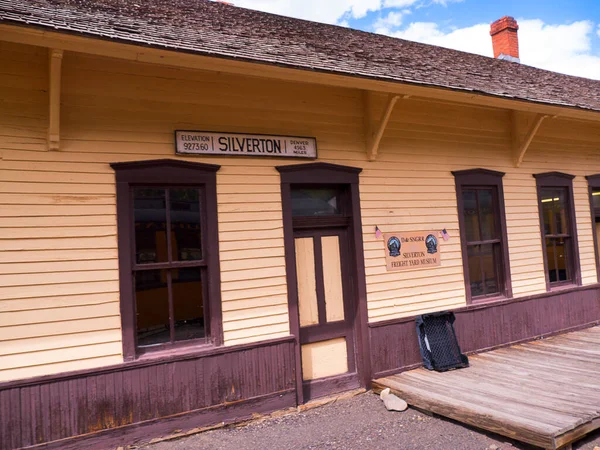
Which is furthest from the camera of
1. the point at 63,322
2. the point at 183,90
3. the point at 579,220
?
the point at 579,220

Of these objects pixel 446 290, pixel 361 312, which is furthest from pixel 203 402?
pixel 446 290

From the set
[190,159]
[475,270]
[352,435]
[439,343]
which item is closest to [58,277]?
[190,159]

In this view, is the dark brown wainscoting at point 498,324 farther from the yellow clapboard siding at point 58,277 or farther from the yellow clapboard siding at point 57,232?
the yellow clapboard siding at point 57,232

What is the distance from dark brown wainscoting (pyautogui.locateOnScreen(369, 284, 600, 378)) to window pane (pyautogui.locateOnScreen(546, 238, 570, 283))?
322mm

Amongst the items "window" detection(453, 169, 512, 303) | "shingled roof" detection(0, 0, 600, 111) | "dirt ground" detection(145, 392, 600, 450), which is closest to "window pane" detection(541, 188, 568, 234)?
"window" detection(453, 169, 512, 303)

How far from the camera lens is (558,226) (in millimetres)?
8656

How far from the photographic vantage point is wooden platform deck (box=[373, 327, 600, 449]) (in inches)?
166

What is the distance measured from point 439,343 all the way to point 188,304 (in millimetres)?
3524

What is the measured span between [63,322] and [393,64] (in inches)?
202

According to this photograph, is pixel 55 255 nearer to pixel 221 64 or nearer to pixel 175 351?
pixel 175 351

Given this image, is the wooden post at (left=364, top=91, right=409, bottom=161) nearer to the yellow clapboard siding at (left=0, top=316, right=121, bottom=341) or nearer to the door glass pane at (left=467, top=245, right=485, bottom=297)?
the door glass pane at (left=467, top=245, right=485, bottom=297)

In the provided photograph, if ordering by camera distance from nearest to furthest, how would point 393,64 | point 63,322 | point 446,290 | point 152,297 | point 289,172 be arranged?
1. point 63,322
2. point 152,297
3. point 289,172
4. point 393,64
5. point 446,290

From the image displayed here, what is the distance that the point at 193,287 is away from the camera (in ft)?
16.9

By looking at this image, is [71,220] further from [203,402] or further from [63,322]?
[203,402]
